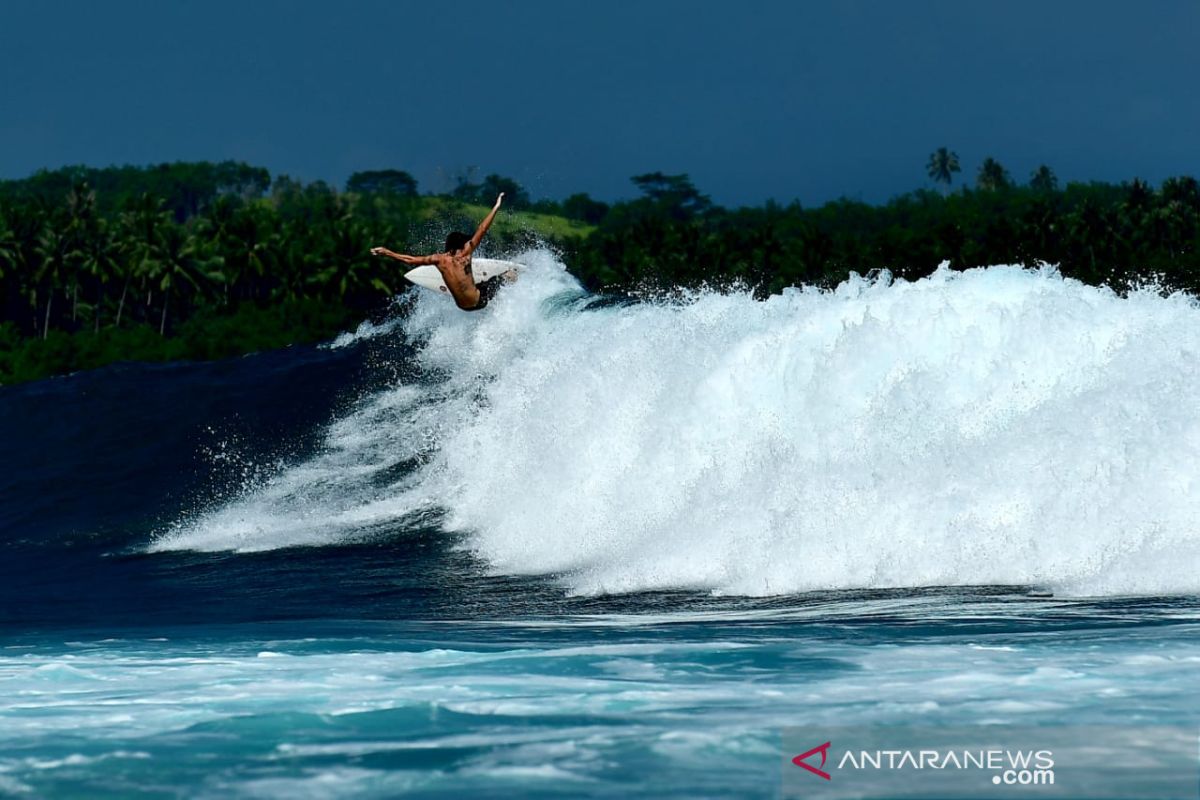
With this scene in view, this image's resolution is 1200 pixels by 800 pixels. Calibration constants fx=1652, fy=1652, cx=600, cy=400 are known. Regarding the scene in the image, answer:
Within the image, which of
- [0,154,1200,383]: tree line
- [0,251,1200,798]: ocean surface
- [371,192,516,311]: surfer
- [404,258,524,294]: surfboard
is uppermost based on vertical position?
[0,154,1200,383]: tree line

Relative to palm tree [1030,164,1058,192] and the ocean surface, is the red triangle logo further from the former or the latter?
palm tree [1030,164,1058,192]

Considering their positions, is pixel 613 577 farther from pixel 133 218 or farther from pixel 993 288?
pixel 133 218

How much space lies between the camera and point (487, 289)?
25453mm

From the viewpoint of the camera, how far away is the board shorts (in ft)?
78.9

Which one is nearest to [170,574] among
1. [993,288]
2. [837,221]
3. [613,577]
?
[613,577]

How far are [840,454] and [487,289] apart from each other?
40.2 feet

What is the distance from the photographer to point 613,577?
45.2ft

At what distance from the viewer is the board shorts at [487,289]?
947 inches

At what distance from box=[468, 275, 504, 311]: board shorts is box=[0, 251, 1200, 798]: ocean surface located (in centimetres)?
112

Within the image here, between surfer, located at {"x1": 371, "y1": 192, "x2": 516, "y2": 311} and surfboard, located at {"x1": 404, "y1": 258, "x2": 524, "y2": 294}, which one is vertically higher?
surfboard, located at {"x1": 404, "y1": 258, "x2": 524, "y2": 294}

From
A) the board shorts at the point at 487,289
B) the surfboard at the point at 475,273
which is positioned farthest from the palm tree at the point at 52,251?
the surfboard at the point at 475,273

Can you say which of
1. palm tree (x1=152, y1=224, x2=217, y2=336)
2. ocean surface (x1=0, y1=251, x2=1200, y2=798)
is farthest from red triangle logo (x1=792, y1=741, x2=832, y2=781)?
palm tree (x1=152, y1=224, x2=217, y2=336)

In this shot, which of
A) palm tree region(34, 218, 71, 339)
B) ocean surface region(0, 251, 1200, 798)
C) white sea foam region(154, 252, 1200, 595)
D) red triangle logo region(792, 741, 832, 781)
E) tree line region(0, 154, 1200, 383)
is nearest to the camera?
red triangle logo region(792, 741, 832, 781)

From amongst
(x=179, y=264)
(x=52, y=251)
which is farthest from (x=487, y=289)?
(x=52, y=251)
